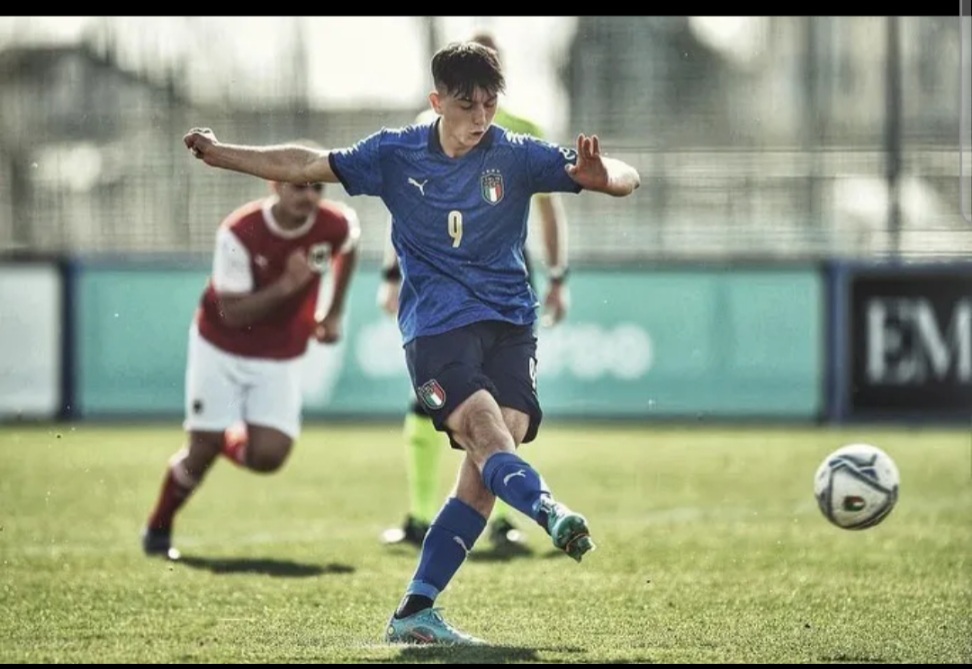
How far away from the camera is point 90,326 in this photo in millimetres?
17203

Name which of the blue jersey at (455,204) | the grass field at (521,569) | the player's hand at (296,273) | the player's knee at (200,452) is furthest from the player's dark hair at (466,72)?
the player's knee at (200,452)

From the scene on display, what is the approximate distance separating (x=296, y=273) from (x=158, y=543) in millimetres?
1410

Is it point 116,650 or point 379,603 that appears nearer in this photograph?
point 116,650

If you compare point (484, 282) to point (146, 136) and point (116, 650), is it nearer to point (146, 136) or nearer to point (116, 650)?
point (116, 650)

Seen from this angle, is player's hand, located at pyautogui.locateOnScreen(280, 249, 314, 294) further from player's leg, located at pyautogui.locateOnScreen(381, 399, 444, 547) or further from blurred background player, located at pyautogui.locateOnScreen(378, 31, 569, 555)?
player's leg, located at pyautogui.locateOnScreen(381, 399, 444, 547)

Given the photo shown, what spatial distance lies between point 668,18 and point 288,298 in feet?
30.1

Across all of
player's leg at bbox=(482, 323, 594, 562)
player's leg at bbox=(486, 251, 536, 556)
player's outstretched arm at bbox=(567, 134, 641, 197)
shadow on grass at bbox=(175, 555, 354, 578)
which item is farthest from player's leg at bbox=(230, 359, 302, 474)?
player's outstretched arm at bbox=(567, 134, 641, 197)

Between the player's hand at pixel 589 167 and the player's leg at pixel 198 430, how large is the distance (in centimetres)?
355

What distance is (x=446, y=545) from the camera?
650cm

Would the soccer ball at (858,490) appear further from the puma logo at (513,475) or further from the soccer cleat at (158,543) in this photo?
the soccer cleat at (158,543)

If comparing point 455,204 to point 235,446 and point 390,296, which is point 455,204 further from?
point 390,296

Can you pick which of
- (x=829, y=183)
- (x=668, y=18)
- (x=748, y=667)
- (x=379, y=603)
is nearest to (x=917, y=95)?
(x=829, y=183)

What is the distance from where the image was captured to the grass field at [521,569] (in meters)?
6.33

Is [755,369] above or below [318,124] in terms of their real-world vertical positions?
below
